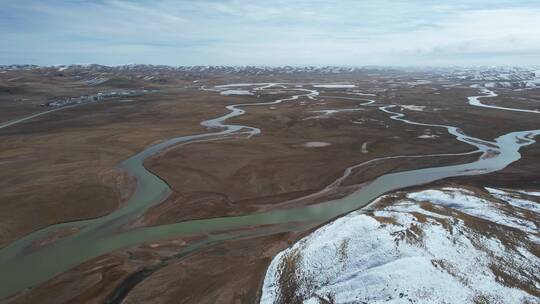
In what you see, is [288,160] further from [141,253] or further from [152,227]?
[141,253]

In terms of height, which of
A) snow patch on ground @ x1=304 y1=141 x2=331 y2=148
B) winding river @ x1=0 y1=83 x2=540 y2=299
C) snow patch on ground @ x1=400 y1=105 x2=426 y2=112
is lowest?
winding river @ x1=0 y1=83 x2=540 y2=299

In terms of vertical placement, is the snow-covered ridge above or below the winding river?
above

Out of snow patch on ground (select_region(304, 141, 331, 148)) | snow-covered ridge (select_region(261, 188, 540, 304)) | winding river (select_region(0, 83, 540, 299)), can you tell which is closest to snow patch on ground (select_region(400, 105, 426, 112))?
winding river (select_region(0, 83, 540, 299))

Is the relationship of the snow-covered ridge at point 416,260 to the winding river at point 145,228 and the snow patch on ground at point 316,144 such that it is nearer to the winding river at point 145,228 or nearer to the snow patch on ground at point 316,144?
the winding river at point 145,228

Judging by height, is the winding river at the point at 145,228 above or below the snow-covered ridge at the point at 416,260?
below

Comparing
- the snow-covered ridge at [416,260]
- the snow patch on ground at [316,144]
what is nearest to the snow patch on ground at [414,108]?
the snow patch on ground at [316,144]

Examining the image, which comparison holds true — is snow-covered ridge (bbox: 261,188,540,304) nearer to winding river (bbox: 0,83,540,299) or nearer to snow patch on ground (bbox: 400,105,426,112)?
winding river (bbox: 0,83,540,299)

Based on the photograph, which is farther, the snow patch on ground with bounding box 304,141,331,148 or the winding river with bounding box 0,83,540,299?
the snow patch on ground with bounding box 304,141,331,148

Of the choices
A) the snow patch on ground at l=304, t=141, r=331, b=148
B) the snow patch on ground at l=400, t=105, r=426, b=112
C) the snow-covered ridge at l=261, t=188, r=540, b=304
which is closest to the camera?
the snow-covered ridge at l=261, t=188, r=540, b=304
